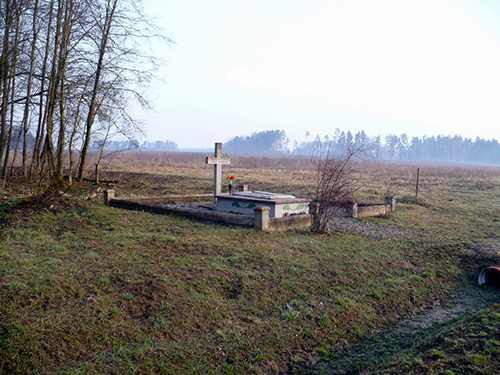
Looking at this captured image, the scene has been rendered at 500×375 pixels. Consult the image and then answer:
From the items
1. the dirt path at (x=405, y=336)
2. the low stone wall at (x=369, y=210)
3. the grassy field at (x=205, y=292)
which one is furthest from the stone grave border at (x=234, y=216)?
the dirt path at (x=405, y=336)

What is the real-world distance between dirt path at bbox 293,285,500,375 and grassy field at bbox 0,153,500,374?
17 cm

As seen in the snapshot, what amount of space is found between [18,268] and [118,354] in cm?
272

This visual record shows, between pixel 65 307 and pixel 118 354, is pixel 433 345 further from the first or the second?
pixel 65 307

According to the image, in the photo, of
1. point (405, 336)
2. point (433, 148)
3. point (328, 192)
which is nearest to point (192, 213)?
point (328, 192)

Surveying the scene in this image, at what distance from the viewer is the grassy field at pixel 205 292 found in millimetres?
4945

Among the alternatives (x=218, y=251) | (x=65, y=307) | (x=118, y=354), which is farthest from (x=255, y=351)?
(x=218, y=251)

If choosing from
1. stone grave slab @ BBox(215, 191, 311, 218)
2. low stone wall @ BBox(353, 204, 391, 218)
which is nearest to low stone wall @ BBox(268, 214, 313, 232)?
stone grave slab @ BBox(215, 191, 311, 218)

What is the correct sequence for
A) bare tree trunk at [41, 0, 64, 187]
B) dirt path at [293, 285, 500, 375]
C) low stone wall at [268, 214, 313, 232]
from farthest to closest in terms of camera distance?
bare tree trunk at [41, 0, 64, 187], low stone wall at [268, 214, 313, 232], dirt path at [293, 285, 500, 375]

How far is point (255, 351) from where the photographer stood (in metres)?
5.43

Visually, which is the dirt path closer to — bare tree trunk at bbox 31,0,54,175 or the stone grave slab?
the stone grave slab

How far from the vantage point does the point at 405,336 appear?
6332mm

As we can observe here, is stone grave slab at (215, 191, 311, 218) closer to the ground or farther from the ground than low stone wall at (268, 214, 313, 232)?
farther from the ground

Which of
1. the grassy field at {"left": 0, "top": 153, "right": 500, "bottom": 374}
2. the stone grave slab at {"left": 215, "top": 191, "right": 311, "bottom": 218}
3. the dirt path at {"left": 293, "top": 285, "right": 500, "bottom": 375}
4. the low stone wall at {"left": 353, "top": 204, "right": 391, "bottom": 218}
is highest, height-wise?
the stone grave slab at {"left": 215, "top": 191, "right": 311, "bottom": 218}

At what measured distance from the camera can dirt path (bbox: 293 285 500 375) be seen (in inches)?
211
